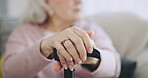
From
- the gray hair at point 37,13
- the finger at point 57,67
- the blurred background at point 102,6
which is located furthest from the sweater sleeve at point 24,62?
the blurred background at point 102,6

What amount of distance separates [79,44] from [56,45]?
8 centimetres

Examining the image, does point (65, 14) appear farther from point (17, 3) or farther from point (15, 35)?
point (17, 3)

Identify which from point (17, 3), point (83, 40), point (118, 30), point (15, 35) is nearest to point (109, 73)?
point (83, 40)

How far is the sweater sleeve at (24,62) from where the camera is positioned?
100cm

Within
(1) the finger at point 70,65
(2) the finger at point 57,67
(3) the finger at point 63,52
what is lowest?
(2) the finger at point 57,67

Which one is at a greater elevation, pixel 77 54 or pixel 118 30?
pixel 77 54

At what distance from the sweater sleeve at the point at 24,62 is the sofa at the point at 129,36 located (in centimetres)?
43

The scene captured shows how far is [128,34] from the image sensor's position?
4.86 ft

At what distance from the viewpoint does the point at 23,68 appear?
44.0 inches

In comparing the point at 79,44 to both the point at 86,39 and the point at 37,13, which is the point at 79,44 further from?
the point at 37,13

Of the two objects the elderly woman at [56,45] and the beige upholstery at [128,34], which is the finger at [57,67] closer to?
the elderly woman at [56,45]

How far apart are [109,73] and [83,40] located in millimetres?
320

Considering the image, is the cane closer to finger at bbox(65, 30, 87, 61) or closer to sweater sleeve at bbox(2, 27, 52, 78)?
finger at bbox(65, 30, 87, 61)

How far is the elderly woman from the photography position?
0.85 m
